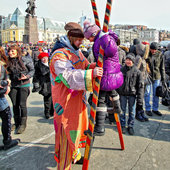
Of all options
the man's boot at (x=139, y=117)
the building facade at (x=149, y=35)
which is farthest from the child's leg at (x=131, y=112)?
the building facade at (x=149, y=35)

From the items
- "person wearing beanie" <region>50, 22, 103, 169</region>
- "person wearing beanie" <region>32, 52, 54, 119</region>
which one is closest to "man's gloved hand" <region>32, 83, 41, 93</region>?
"person wearing beanie" <region>32, 52, 54, 119</region>

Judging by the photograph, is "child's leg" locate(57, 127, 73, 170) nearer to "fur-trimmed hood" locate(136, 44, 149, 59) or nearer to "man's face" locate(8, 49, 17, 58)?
"man's face" locate(8, 49, 17, 58)

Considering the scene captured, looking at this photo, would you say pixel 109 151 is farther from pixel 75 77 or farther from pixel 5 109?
pixel 5 109

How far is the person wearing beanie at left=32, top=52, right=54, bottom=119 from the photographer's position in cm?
495

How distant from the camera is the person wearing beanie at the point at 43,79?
4.95 m

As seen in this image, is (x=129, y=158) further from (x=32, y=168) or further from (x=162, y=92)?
(x=162, y=92)

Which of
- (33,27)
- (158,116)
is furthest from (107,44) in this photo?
(33,27)

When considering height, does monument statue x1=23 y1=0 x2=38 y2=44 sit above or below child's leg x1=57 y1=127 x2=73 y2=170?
above

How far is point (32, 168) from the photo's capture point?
9.12 ft

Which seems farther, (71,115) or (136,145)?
(136,145)

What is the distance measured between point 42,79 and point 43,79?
0.03m

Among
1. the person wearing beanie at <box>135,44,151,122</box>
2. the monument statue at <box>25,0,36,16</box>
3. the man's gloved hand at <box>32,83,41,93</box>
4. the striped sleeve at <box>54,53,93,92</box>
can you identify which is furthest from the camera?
the monument statue at <box>25,0,36,16</box>

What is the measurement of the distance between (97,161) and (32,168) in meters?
1.00

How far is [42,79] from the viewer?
506 cm
